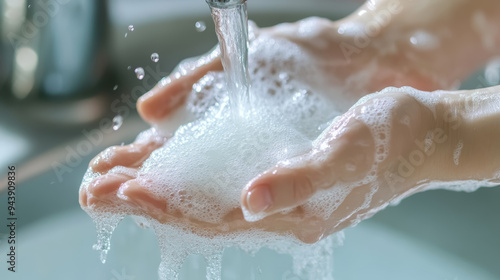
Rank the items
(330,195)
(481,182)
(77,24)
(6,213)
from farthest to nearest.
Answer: (77,24) → (6,213) → (481,182) → (330,195)

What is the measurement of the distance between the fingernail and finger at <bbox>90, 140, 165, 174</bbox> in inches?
8.5

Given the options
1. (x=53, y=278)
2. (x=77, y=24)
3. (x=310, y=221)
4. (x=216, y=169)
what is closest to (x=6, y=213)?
(x=53, y=278)

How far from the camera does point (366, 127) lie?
0.66 metres

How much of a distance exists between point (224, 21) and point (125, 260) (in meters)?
0.44

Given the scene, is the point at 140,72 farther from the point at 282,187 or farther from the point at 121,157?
the point at 282,187

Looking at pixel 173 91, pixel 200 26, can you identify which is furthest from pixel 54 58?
pixel 173 91

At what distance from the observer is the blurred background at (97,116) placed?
1.09 meters

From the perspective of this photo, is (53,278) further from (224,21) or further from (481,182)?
(481,182)

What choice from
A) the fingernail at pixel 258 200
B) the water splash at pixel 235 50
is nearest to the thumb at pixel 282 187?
the fingernail at pixel 258 200

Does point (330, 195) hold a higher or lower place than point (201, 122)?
lower

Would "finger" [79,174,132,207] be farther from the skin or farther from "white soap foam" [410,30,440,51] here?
"white soap foam" [410,30,440,51]

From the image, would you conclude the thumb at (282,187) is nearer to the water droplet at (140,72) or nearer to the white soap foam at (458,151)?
the white soap foam at (458,151)

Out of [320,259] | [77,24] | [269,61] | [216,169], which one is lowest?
[320,259]

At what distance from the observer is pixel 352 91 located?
0.94 metres
